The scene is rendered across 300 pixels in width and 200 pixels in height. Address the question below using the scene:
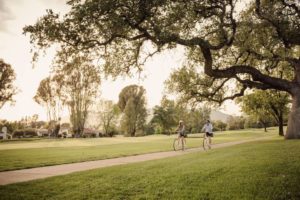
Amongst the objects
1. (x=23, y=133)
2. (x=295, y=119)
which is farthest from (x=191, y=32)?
(x=23, y=133)

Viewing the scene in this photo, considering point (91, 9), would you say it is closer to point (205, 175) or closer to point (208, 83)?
point (205, 175)

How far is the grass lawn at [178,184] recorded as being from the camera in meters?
8.87

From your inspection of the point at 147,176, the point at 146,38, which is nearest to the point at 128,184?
the point at 147,176

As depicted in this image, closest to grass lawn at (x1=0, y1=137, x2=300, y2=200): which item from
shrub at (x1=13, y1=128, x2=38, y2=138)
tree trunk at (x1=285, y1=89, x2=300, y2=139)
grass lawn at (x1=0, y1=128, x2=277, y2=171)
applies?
grass lawn at (x1=0, y1=128, x2=277, y2=171)

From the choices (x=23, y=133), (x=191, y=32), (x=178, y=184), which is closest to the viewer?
(x=178, y=184)

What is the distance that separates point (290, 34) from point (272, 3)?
2789 mm

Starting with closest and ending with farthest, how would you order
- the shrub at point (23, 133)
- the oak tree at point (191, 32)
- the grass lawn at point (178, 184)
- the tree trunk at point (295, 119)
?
the grass lawn at point (178, 184), the oak tree at point (191, 32), the tree trunk at point (295, 119), the shrub at point (23, 133)

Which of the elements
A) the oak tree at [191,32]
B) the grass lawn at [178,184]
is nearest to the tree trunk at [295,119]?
the oak tree at [191,32]

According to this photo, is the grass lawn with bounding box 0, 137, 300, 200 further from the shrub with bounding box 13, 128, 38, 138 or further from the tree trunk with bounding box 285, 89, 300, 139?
the shrub with bounding box 13, 128, 38, 138

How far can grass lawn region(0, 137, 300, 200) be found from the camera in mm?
8867

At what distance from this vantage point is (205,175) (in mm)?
10875

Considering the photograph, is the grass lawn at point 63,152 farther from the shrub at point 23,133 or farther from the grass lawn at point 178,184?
the shrub at point 23,133

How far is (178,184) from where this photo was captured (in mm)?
9891

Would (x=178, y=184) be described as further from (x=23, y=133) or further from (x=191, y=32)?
(x=23, y=133)
